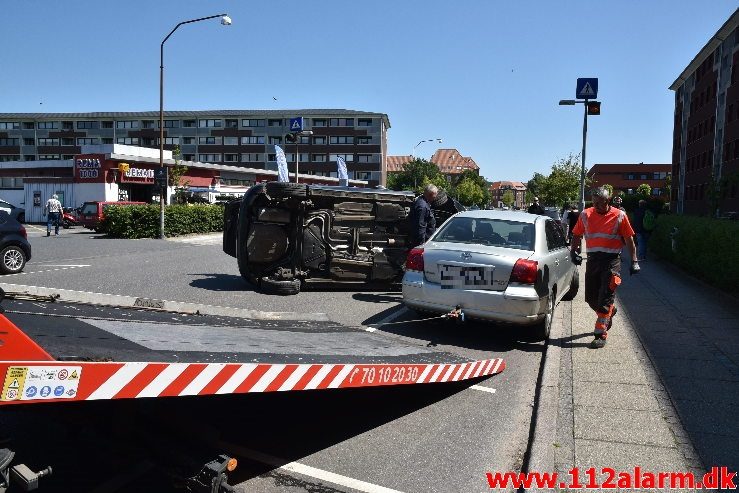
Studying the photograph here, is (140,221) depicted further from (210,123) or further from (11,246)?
(210,123)

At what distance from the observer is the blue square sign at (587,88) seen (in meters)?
18.5

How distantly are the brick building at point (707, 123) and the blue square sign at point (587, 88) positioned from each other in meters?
23.3

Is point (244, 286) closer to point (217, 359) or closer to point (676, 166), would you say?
point (217, 359)

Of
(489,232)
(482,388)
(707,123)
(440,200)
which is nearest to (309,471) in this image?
(482,388)

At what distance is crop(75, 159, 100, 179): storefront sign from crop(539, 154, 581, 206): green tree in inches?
1334

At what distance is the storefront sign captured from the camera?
36.6 meters

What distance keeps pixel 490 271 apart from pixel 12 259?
35.6 ft

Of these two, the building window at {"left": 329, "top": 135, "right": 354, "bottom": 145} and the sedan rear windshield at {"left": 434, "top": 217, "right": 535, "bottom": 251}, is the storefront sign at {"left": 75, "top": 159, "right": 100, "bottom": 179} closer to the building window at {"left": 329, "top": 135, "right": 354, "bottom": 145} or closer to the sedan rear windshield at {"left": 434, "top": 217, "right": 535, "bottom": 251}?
the sedan rear windshield at {"left": 434, "top": 217, "right": 535, "bottom": 251}

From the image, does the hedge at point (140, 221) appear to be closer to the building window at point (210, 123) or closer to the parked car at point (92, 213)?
the parked car at point (92, 213)

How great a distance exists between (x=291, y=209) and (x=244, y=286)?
100 inches

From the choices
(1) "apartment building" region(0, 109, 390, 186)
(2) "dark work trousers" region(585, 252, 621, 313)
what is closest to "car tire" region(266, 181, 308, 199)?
(2) "dark work trousers" region(585, 252, 621, 313)

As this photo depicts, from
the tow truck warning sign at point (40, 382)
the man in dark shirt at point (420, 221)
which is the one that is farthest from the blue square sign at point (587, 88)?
the tow truck warning sign at point (40, 382)

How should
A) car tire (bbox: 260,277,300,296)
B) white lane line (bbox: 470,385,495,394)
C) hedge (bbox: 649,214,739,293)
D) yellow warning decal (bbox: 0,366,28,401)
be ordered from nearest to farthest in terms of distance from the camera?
yellow warning decal (bbox: 0,366,28,401), white lane line (bbox: 470,385,495,394), car tire (bbox: 260,277,300,296), hedge (bbox: 649,214,739,293)

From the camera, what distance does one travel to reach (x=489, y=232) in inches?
289
